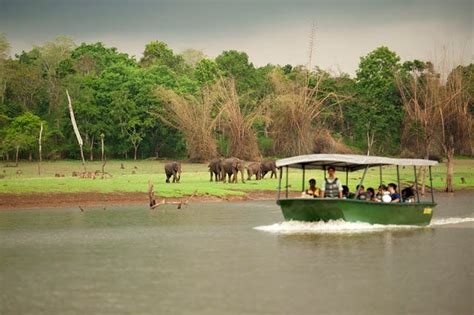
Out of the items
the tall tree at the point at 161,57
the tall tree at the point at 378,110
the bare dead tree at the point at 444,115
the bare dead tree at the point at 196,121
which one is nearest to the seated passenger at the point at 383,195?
the bare dead tree at the point at 444,115

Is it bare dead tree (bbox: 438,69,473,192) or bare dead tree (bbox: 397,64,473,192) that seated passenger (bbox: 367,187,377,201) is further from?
bare dead tree (bbox: 438,69,473,192)

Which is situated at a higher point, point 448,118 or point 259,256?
point 448,118

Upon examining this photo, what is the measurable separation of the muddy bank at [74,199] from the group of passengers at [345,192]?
12134 millimetres

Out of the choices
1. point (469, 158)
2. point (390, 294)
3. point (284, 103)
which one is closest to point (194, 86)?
point (284, 103)

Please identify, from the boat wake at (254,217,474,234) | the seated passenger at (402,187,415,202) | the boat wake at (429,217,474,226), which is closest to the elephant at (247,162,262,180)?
the boat wake at (429,217,474,226)

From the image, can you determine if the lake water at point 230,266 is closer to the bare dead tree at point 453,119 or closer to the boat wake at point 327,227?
the boat wake at point 327,227

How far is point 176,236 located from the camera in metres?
27.8

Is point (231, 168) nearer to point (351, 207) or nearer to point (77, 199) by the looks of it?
point (77, 199)

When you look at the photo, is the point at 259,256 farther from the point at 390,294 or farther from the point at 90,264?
the point at 390,294

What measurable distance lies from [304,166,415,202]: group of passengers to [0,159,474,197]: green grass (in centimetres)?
1279

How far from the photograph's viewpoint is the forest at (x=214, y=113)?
202 feet

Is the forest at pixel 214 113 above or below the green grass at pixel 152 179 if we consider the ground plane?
above

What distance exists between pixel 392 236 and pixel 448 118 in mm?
25539

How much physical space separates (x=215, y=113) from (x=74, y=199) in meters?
32.0
